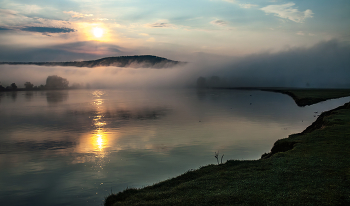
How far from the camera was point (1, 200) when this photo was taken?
61.4 feet

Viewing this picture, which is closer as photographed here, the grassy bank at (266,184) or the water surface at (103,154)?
the grassy bank at (266,184)

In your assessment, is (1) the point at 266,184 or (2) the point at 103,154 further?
(2) the point at 103,154

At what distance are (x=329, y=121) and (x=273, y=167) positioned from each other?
21.7 meters

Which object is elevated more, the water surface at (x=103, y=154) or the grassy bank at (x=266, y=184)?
the grassy bank at (x=266, y=184)

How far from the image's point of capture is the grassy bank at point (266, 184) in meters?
13.2

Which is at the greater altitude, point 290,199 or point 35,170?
point 290,199

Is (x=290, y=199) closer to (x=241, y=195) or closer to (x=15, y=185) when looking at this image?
(x=241, y=195)

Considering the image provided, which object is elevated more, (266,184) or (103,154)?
(266,184)

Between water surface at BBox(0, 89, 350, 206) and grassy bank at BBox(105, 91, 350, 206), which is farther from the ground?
grassy bank at BBox(105, 91, 350, 206)

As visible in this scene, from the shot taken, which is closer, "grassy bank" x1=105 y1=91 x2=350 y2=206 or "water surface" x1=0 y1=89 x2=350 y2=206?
"grassy bank" x1=105 y1=91 x2=350 y2=206

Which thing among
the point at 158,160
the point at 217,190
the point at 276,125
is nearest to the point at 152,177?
the point at 158,160

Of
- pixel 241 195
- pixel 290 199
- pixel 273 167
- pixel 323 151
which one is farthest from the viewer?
pixel 323 151

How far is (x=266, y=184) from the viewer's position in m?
15.1

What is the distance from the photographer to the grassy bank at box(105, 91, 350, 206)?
1320cm
